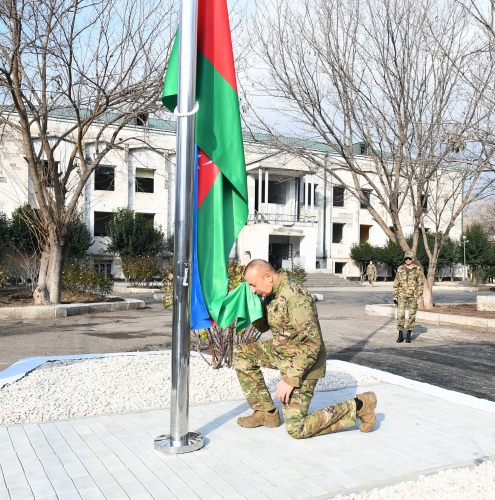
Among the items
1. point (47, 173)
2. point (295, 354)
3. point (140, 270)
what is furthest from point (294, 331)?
point (140, 270)

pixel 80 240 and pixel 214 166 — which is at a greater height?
pixel 80 240

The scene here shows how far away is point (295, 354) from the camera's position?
454cm

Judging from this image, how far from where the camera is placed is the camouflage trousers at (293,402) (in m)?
4.59

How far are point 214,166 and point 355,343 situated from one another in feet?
24.3

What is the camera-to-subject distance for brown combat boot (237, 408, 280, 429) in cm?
497

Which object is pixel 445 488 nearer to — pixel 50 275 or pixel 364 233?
pixel 50 275

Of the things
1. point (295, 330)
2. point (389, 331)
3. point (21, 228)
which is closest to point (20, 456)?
point (295, 330)

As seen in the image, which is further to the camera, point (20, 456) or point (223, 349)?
point (223, 349)

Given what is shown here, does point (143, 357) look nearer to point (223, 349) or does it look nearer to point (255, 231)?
point (223, 349)

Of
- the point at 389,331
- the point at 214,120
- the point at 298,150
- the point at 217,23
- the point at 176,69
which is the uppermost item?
the point at 298,150

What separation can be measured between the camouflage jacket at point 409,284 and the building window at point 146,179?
93.8 ft

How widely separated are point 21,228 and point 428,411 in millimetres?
29393

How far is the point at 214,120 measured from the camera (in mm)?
4684

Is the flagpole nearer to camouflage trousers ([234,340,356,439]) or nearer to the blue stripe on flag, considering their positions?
the blue stripe on flag
